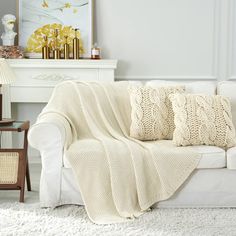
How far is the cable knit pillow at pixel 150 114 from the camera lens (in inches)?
154

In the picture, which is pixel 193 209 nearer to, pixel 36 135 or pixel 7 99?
pixel 36 135

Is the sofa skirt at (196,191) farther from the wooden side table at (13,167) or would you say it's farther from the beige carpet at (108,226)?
the wooden side table at (13,167)

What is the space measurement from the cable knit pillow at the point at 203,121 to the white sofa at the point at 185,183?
172mm

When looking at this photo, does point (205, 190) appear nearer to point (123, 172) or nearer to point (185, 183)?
point (185, 183)

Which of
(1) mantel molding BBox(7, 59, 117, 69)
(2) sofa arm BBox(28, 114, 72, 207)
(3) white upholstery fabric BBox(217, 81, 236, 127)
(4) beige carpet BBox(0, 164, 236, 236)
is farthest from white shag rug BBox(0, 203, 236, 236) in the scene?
(1) mantel molding BBox(7, 59, 117, 69)

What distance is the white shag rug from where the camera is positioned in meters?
3.07

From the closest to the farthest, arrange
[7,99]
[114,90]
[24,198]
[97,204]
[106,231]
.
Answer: [106,231]
[97,204]
[24,198]
[114,90]
[7,99]

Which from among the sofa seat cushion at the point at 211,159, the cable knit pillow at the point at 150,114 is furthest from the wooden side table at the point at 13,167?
the cable knit pillow at the point at 150,114

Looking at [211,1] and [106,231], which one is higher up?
[211,1]

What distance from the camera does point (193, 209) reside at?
3.53 metres

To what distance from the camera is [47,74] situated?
4996 millimetres

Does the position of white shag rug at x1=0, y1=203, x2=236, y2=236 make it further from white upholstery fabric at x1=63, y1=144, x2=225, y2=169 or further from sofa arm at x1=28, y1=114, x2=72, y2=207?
white upholstery fabric at x1=63, y1=144, x2=225, y2=169

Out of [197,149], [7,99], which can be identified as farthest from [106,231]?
[7,99]

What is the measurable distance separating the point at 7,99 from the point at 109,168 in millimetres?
1918
